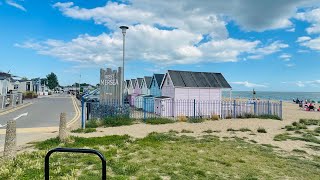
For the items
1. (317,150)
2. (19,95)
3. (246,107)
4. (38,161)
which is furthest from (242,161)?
(19,95)

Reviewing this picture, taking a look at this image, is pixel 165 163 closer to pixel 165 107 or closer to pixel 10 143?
pixel 10 143

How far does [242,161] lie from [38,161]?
5994 mm

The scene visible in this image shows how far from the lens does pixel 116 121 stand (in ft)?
56.5

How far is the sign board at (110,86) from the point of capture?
20672 millimetres

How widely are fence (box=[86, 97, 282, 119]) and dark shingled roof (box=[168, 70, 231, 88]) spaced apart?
175 centimetres

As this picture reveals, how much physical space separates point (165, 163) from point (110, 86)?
45.0 feet

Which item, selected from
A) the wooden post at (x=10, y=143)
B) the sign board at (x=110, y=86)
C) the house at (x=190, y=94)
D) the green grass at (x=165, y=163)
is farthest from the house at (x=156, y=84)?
the wooden post at (x=10, y=143)

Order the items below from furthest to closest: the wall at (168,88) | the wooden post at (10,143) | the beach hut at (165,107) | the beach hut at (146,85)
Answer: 1. the beach hut at (146,85)
2. the wall at (168,88)
3. the beach hut at (165,107)
4. the wooden post at (10,143)

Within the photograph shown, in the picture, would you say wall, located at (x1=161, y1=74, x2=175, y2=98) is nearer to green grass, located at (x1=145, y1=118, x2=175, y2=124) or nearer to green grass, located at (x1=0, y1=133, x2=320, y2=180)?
green grass, located at (x1=145, y1=118, x2=175, y2=124)

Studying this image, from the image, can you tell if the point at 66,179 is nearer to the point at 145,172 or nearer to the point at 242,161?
the point at 145,172

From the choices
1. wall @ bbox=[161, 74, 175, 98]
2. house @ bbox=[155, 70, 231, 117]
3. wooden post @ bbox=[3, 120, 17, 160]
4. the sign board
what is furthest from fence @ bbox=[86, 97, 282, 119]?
wooden post @ bbox=[3, 120, 17, 160]

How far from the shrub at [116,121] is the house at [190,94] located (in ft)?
26.2

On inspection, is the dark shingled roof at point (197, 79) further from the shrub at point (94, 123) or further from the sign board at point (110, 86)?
the shrub at point (94, 123)

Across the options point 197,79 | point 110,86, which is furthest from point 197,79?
point 110,86
